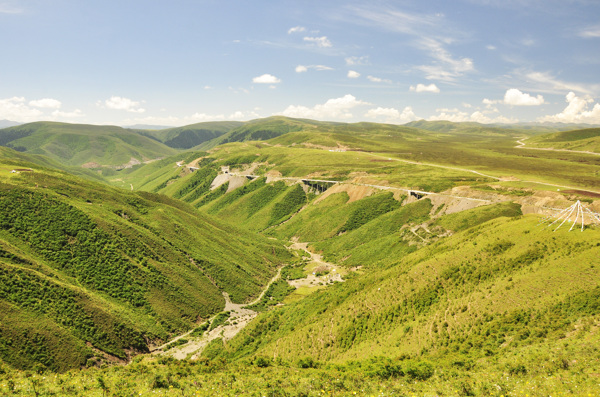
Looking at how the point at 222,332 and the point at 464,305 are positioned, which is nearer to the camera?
the point at 464,305

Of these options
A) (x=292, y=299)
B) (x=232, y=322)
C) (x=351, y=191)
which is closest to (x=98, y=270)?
(x=232, y=322)

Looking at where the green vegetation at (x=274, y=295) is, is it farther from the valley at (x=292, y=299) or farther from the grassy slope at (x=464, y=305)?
the grassy slope at (x=464, y=305)

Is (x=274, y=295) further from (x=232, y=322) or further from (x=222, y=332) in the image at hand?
(x=222, y=332)

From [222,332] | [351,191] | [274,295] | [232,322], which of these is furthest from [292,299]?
[351,191]

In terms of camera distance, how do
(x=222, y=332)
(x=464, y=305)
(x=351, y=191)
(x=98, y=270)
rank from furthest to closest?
1. (x=351, y=191)
2. (x=222, y=332)
3. (x=98, y=270)
4. (x=464, y=305)

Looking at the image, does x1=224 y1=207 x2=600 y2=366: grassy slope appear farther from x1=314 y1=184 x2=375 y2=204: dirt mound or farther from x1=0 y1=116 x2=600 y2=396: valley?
x1=314 y1=184 x2=375 y2=204: dirt mound

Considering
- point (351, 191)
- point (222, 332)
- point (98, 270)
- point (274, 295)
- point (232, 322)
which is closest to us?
point (98, 270)

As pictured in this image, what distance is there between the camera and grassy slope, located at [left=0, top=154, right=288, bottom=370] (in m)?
44.2

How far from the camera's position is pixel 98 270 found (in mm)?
61375

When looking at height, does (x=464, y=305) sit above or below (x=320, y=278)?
above

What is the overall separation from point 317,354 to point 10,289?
152 feet

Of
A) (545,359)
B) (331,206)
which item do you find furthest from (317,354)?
(331,206)

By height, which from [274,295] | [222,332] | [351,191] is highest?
[351,191]

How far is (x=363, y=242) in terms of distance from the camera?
11231cm
